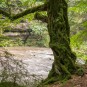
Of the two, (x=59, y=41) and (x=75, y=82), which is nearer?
(x=75, y=82)

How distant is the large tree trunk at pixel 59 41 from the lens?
609 centimetres

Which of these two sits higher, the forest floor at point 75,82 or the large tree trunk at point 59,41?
the large tree trunk at point 59,41

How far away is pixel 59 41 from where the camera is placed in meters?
6.18

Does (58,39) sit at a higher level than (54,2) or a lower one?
lower

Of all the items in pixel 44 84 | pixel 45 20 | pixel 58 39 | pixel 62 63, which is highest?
pixel 45 20

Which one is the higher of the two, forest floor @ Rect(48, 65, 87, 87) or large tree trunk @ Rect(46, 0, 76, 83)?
large tree trunk @ Rect(46, 0, 76, 83)

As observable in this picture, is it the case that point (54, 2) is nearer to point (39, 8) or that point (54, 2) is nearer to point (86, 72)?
point (39, 8)

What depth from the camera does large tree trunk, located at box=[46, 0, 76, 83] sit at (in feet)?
20.0

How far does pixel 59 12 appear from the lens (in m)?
6.16

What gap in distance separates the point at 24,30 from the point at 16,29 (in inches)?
32.6

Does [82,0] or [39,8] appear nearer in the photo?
[39,8]

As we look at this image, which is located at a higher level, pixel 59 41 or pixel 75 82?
pixel 59 41

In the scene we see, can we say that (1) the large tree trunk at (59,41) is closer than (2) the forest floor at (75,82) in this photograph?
No

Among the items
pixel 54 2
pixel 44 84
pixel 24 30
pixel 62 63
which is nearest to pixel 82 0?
pixel 54 2
